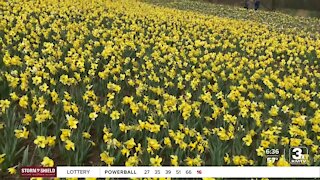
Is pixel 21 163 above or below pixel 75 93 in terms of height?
below

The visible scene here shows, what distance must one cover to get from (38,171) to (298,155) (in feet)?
10.2

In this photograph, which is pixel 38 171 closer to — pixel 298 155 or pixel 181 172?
pixel 181 172

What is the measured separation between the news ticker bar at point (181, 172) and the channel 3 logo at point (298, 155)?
260mm

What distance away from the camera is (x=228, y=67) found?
8.61 meters

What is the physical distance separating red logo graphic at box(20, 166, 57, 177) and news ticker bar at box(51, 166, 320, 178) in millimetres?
61

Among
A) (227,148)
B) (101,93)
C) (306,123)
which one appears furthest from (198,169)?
(101,93)

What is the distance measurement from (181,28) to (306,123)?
905cm

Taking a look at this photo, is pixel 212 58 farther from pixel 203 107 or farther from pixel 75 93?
pixel 75 93

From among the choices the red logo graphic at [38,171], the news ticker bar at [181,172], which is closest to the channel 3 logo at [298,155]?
the news ticker bar at [181,172]

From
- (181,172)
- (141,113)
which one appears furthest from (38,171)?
(141,113)

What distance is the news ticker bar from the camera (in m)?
3.76

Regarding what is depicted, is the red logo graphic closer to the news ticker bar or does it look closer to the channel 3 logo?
the news ticker bar

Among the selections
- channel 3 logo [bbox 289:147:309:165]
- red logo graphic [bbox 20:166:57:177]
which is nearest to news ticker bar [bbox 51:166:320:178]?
red logo graphic [bbox 20:166:57:177]

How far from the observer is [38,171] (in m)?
3.82
